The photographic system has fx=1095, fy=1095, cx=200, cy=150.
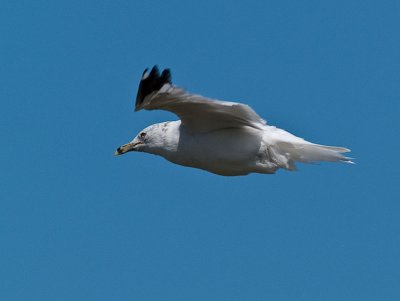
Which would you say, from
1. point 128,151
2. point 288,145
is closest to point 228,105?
point 288,145

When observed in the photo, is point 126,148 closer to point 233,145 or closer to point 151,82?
point 233,145

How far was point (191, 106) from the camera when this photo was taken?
1239 cm

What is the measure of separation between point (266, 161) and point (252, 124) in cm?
50

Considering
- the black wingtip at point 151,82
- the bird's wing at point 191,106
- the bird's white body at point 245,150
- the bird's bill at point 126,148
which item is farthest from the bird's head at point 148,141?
the black wingtip at point 151,82

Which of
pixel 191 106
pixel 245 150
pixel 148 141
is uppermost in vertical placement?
pixel 191 106

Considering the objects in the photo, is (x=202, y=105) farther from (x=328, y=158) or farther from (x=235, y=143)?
(x=328, y=158)

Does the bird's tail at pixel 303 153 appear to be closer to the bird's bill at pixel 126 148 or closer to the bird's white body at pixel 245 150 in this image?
the bird's white body at pixel 245 150

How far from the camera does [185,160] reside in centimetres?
1323

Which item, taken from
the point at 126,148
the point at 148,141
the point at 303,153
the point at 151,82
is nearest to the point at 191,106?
the point at 151,82

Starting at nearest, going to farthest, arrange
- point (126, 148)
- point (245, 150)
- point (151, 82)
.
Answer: point (151, 82), point (245, 150), point (126, 148)

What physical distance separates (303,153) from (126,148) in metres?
2.65

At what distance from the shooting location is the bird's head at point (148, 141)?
13609 mm

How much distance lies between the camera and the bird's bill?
14242mm

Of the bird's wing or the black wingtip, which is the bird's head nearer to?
the bird's wing
